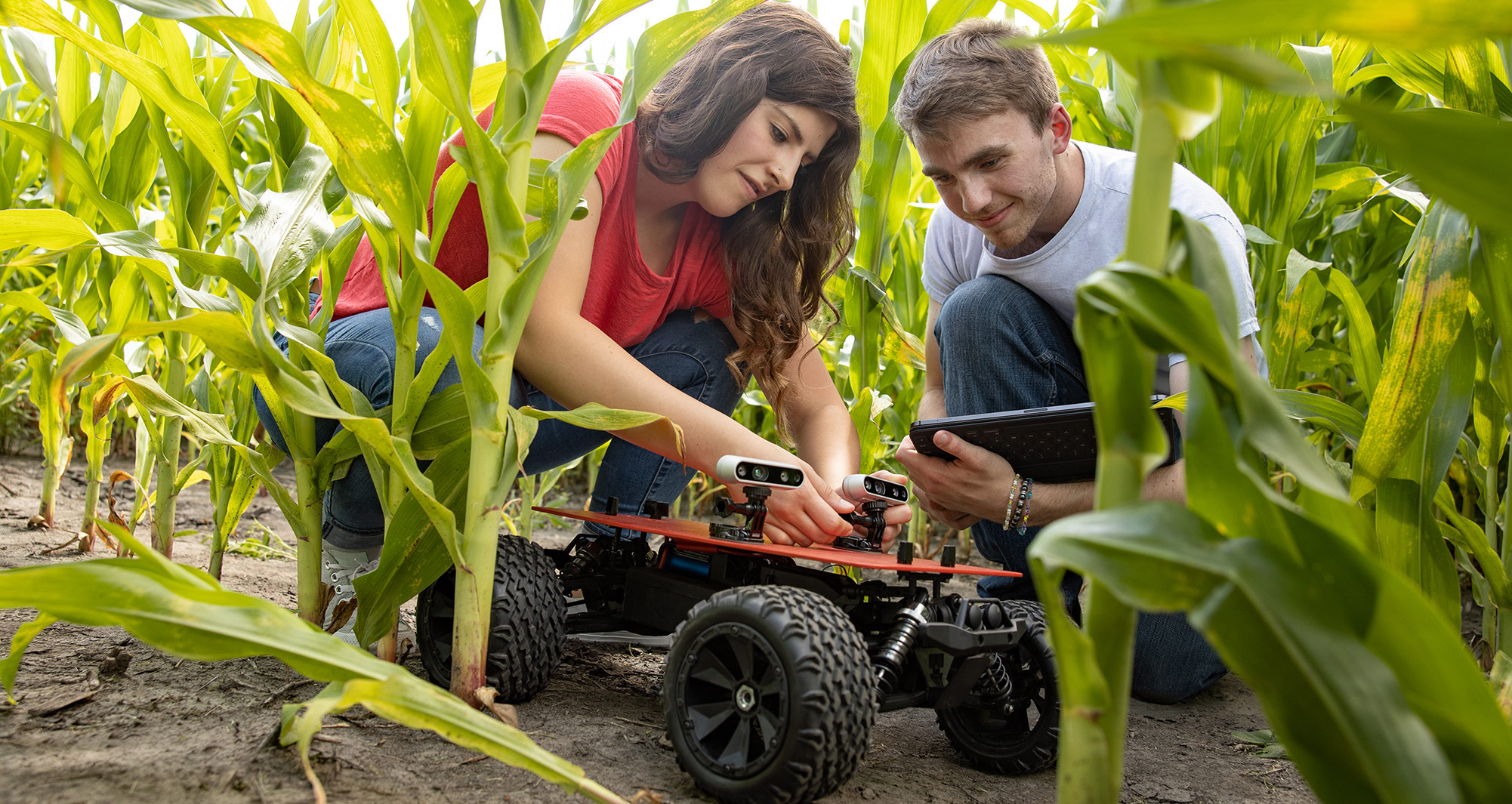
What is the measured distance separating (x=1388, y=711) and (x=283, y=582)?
1.80 meters

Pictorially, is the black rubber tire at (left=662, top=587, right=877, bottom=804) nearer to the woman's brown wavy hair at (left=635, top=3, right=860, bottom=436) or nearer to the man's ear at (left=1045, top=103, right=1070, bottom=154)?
the woman's brown wavy hair at (left=635, top=3, right=860, bottom=436)

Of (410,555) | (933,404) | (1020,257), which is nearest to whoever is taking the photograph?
(410,555)

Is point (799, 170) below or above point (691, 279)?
above

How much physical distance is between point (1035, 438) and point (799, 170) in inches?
25.2

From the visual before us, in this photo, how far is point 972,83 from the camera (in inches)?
59.3

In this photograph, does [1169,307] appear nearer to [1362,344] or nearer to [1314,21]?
[1314,21]

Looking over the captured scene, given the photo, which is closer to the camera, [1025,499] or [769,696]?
[769,696]

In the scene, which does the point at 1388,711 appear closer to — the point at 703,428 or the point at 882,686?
the point at 882,686

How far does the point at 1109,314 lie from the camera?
51 centimetres

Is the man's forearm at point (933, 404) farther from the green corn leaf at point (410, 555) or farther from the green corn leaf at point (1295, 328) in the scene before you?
the green corn leaf at point (410, 555)

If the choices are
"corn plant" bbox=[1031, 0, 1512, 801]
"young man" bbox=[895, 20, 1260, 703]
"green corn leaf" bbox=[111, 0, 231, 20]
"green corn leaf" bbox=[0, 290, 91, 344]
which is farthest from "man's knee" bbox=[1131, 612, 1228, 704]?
"green corn leaf" bbox=[0, 290, 91, 344]

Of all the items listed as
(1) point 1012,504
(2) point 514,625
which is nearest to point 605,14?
(2) point 514,625

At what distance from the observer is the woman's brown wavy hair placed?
1380 millimetres

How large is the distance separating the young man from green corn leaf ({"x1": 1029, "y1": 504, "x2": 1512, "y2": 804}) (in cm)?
88
